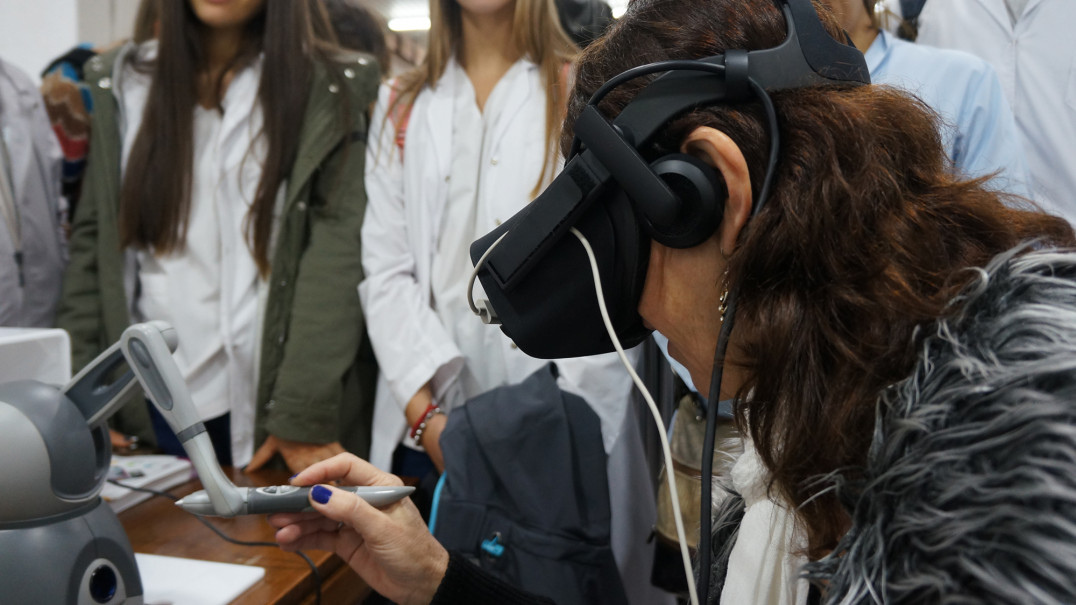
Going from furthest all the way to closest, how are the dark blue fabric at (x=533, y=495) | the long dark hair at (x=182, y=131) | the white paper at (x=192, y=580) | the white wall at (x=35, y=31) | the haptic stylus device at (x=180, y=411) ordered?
the white wall at (x=35, y=31) → the long dark hair at (x=182, y=131) → the dark blue fabric at (x=533, y=495) → the white paper at (x=192, y=580) → the haptic stylus device at (x=180, y=411)

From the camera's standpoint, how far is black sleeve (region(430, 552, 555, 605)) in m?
0.84

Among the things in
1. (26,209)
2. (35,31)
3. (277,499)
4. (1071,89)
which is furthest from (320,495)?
(35,31)

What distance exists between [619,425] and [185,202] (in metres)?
0.92

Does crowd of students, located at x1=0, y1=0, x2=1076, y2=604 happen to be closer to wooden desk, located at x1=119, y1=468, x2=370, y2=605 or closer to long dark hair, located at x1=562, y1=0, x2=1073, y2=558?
wooden desk, located at x1=119, y1=468, x2=370, y2=605

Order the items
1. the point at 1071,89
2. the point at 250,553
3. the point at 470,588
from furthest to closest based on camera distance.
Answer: the point at 1071,89 < the point at 250,553 < the point at 470,588

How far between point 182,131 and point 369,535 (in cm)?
102

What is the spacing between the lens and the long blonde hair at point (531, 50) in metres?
1.35

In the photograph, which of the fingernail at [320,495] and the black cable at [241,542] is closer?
the fingernail at [320,495]

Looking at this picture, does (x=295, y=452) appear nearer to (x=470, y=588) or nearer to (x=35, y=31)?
(x=470, y=588)

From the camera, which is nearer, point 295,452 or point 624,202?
point 624,202

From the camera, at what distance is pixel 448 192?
1.43 metres

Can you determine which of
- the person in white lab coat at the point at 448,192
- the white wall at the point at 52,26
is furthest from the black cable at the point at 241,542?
the white wall at the point at 52,26

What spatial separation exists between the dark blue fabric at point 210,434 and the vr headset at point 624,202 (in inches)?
38.4

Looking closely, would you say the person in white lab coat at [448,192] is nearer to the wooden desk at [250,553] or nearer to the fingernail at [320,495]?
the wooden desk at [250,553]
